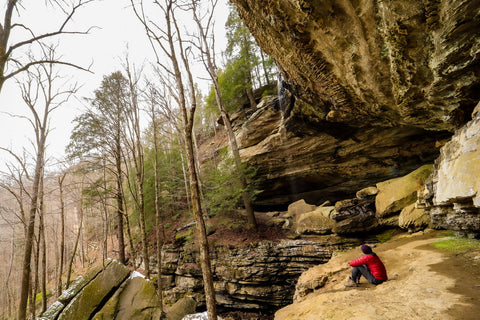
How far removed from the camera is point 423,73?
4867 millimetres

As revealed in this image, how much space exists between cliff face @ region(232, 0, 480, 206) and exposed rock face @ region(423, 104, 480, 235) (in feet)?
3.80

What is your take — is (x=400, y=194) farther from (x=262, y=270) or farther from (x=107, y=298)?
(x=107, y=298)

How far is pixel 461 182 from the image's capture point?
14.2ft

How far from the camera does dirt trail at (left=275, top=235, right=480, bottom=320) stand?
9.31 feet

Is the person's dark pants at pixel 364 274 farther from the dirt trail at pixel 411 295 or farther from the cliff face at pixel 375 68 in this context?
the cliff face at pixel 375 68

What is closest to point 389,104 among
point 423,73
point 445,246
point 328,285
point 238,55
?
point 423,73

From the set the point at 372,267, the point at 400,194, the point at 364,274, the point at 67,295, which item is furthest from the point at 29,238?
the point at 400,194

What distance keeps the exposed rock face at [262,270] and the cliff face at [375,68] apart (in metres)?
5.59

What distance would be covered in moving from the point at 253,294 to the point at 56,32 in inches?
429

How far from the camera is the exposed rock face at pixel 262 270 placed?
351 inches

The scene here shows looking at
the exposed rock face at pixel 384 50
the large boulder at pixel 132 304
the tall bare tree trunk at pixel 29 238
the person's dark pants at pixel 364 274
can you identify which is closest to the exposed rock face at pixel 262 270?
the person's dark pants at pixel 364 274

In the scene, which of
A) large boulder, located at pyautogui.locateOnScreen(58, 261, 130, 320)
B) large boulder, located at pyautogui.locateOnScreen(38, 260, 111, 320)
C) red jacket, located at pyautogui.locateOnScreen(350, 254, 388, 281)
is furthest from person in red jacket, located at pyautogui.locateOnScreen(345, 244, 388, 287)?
large boulder, located at pyautogui.locateOnScreen(38, 260, 111, 320)

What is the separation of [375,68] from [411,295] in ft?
17.5

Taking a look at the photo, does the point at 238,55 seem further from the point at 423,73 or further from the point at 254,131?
the point at 423,73
